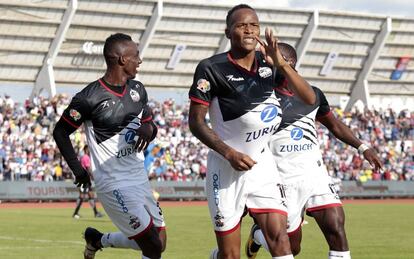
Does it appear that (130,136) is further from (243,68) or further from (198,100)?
(243,68)

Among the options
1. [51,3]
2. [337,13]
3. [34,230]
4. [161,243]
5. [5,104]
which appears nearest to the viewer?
[161,243]

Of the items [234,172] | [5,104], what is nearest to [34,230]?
[234,172]

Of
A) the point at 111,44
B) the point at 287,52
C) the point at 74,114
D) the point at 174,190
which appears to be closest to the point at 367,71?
the point at 174,190

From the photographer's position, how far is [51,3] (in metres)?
59.5

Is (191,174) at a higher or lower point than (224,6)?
lower

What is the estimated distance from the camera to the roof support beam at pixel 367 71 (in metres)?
75.0

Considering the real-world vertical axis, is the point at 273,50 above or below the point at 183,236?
above

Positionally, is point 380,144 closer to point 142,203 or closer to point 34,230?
point 34,230

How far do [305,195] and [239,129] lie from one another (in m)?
2.80

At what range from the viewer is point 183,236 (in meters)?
22.1

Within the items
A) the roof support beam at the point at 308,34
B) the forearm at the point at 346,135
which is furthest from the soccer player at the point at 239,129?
the roof support beam at the point at 308,34

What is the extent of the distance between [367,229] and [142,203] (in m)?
14.4

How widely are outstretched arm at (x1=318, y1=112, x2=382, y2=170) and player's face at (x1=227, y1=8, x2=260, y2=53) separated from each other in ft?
10.00

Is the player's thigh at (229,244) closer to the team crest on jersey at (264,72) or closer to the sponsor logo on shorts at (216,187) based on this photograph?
the sponsor logo on shorts at (216,187)
